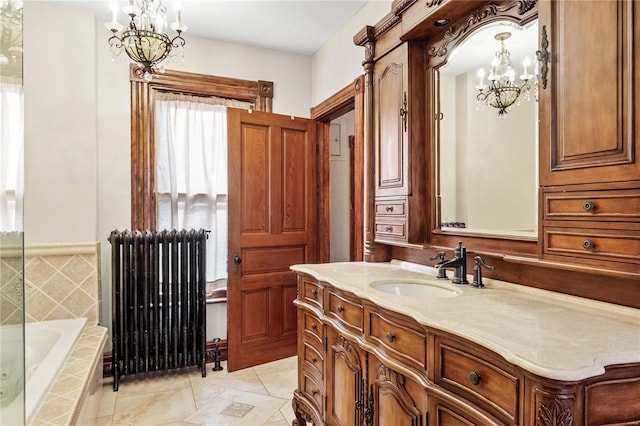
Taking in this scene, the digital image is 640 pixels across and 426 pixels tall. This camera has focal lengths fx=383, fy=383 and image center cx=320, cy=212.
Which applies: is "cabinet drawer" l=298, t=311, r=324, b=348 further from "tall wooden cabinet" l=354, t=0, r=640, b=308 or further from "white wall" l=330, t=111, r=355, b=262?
"white wall" l=330, t=111, r=355, b=262

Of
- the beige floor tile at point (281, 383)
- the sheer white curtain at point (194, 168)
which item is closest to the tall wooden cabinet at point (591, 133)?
the beige floor tile at point (281, 383)

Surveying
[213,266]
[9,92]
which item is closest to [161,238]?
[213,266]

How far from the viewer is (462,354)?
3.43 ft

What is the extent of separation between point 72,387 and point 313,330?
113 centimetres

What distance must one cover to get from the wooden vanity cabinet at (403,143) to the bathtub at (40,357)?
1.63m

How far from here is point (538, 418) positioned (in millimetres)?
817

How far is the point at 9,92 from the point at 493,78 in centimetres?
178

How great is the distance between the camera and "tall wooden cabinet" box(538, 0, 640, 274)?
3.39ft

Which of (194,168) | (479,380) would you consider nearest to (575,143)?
(479,380)

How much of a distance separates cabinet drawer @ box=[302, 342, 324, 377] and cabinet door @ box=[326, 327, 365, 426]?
0.32 feet

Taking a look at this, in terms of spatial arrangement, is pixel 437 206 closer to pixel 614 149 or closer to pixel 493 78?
pixel 493 78

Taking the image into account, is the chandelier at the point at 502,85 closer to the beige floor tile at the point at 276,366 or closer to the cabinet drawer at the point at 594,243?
the cabinet drawer at the point at 594,243

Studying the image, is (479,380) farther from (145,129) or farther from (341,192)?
(341,192)

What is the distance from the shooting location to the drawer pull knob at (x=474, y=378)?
99 centimetres
